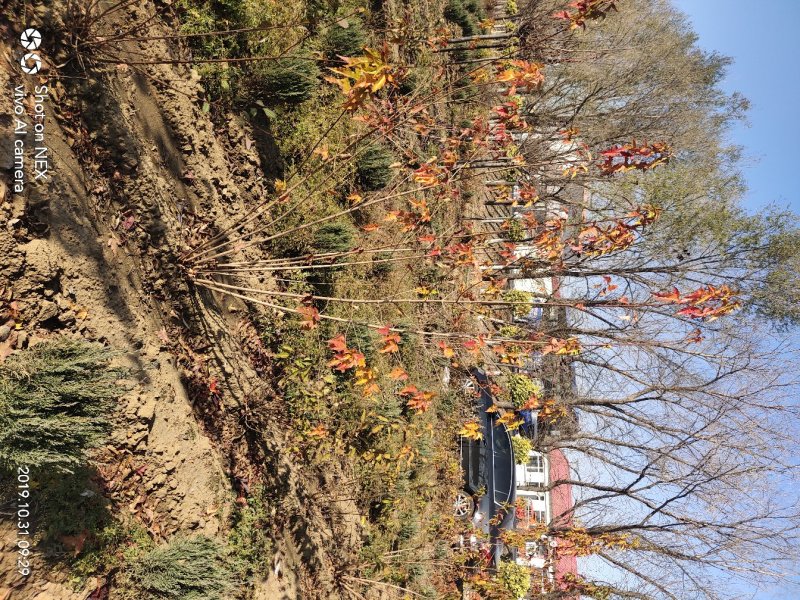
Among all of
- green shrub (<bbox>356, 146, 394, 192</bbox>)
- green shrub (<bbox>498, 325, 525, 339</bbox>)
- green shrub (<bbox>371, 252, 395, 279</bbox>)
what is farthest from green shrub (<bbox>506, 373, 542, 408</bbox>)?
green shrub (<bbox>356, 146, 394, 192</bbox>)

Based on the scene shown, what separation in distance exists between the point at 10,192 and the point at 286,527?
344cm

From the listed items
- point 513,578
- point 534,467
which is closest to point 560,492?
point 534,467

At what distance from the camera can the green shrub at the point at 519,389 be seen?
10.7 m

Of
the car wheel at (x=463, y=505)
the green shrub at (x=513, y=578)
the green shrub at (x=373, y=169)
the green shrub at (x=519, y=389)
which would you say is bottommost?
the green shrub at (x=513, y=578)

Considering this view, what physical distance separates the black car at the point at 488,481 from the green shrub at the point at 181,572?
6760 mm

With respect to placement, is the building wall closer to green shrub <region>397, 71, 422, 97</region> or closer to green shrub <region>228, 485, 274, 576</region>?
green shrub <region>397, 71, 422, 97</region>

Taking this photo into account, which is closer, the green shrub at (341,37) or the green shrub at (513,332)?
the green shrub at (341,37)

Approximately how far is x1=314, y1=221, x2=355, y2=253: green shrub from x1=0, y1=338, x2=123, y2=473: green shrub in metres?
2.80

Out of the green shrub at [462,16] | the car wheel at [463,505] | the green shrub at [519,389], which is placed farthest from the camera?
the green shrub at [519,389]

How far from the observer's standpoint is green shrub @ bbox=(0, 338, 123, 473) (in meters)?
2.47

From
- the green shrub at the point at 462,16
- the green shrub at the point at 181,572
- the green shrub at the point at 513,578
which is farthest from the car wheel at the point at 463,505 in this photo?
the green shrub at the point at 462,16

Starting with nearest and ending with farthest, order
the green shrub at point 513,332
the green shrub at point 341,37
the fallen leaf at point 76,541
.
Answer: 1. the fallen leaf at point 76,541
2. the green shrub at point 341,37
3. the green shrub at point 513,332

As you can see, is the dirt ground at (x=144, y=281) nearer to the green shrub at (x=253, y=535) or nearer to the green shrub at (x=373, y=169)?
the green shrub at (x=253, y=535)

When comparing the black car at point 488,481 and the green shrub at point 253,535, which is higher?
the black car at point 488,481
